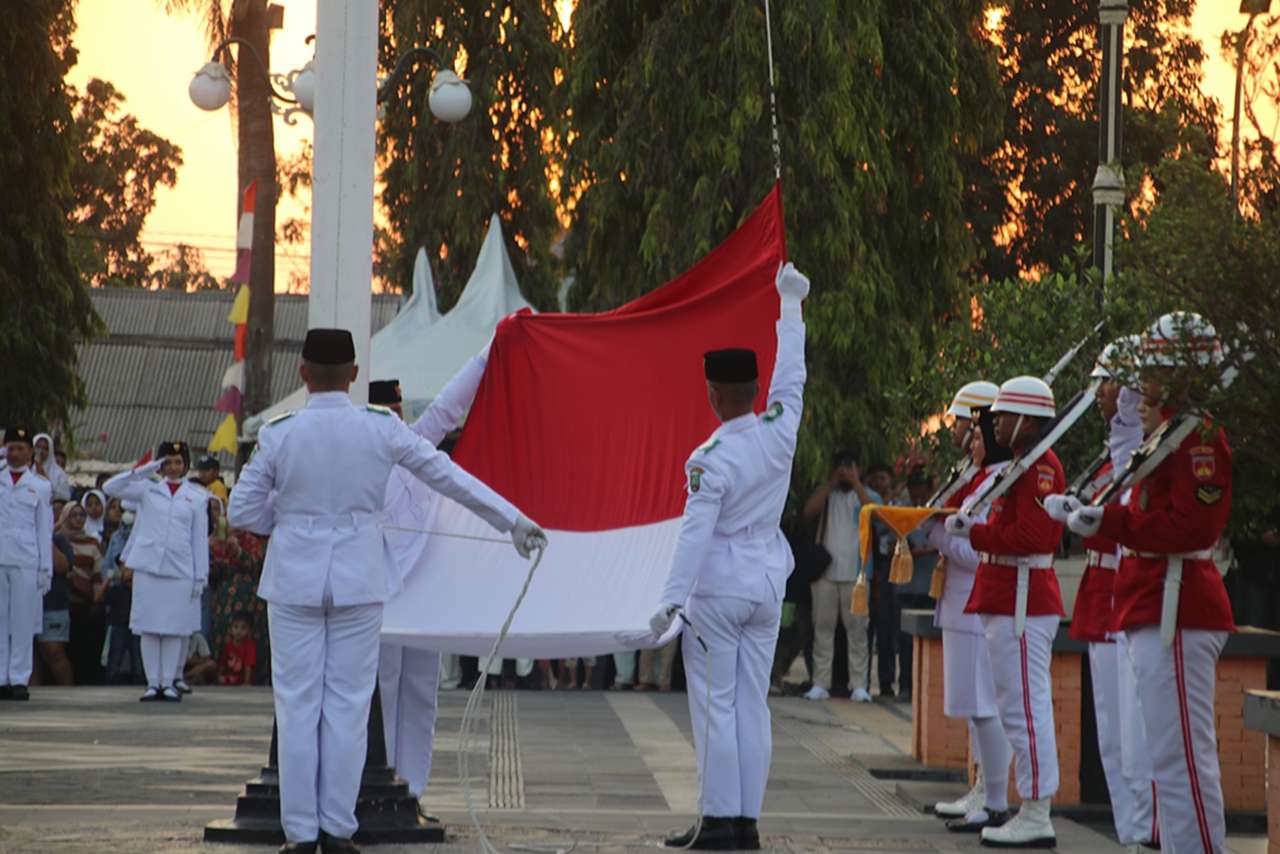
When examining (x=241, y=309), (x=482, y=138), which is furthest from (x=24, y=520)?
(x=482, y=138)

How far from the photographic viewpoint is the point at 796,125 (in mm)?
23062

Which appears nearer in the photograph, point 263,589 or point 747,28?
point 263,589

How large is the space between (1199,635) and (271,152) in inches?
906

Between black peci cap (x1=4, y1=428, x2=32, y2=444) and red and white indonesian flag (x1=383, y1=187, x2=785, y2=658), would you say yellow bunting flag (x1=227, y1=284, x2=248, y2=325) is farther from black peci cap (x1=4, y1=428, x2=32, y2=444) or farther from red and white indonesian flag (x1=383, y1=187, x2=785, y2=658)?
red and white indonesian flag (x1=383, y1=187, x2=785, y2=658)

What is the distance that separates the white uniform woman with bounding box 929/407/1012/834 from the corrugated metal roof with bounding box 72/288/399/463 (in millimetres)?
42192

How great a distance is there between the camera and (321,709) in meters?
9.54

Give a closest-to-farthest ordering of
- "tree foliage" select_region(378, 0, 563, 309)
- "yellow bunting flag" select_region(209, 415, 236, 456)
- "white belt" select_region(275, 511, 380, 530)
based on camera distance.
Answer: "white belt" select_region(275, 511, 380, 530)
"yellow bunting flag" select_region(209, 415, 236, 456)
"tree foliage" select_region(378, 0, 563, 309)

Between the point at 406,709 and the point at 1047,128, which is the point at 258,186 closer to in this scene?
the point at 1047,128

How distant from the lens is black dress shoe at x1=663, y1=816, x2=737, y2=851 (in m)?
10.2

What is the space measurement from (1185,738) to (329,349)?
3923mm

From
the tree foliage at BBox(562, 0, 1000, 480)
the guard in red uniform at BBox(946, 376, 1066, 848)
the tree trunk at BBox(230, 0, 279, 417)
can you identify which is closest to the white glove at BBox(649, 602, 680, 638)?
the guard in red uniform at BBox(946, 376, 1066, 848)

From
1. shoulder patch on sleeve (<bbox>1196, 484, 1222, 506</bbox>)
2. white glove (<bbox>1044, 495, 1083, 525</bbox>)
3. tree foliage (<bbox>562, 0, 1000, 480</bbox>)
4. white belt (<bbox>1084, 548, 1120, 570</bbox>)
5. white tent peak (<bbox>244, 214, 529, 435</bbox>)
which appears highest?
tree foliage (<bbox>562, 0, 1000, 480</bbox>)

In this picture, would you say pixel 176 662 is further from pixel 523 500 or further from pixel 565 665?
pixel 523 500

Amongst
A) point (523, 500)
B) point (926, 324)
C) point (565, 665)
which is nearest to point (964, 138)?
point (926, 324)
